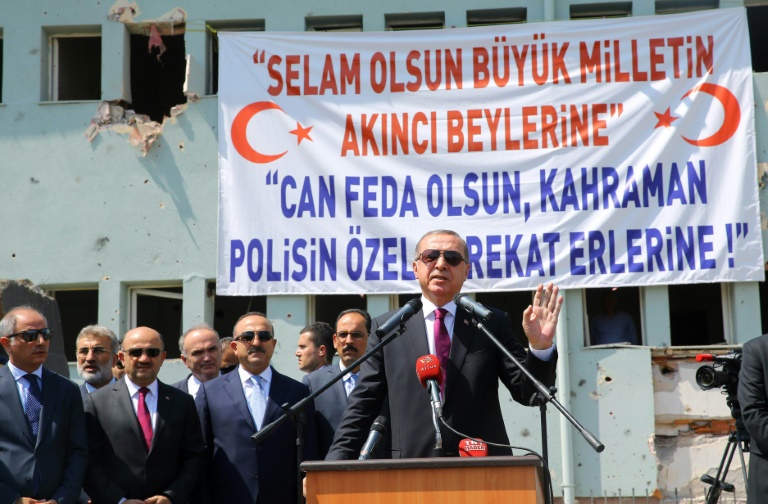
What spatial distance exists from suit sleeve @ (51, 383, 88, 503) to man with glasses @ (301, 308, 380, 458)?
1.40 meters

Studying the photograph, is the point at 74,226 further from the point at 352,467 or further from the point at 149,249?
the point at 352,467

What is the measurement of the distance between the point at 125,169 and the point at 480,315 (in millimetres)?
8335

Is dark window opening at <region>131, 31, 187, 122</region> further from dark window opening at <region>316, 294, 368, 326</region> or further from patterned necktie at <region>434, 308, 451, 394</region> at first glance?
patterned necktie at <region>434, 308, 451, 394</region>

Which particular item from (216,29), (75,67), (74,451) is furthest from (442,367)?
(75,67)

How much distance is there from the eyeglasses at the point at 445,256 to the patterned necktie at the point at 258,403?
2.07 meters

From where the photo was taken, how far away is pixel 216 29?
12406 millimetres

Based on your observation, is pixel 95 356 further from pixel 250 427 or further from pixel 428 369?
pixel 428 369

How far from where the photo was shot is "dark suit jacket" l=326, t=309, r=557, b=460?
4.68 m

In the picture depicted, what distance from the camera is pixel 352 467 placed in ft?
12.8

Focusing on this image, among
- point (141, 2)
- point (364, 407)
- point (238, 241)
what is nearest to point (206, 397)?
point (364, 407)

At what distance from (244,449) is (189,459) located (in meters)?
0.32

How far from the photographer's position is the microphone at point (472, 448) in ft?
14.0

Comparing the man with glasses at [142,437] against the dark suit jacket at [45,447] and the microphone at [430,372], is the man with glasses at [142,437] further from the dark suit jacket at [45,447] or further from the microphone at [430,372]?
the microphone at [430,372]

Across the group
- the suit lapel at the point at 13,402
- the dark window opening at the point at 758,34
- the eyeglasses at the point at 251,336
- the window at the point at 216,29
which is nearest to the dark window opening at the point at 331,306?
the window at the point at 216,29
